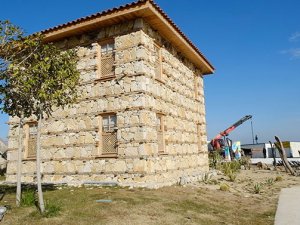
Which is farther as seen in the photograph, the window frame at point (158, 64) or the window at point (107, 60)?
the window frame at point (158, 64)

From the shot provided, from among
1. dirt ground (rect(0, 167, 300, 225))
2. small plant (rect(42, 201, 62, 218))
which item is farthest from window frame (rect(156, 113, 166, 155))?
small plant (rect(42, 201, 62, 218))

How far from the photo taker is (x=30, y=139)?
15203 mm

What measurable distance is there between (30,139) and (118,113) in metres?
5.44

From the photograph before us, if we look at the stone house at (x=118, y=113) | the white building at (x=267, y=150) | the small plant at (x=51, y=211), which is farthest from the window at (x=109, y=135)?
the white building at (x=267, y=150)

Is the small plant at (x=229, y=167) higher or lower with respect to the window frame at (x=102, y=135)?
lower

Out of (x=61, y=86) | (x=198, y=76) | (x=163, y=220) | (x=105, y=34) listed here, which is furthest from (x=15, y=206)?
(x=198, y=76)

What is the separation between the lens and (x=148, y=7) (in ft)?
39.4

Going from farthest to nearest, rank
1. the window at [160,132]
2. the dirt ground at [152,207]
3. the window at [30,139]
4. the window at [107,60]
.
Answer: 1. the window at [30,139]
2. the window at [160,132]
3. the window at [107,60]
4. the dirt ground at [152,207]

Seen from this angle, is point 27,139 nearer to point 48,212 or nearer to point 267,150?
point 48,212

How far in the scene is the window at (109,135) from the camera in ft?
42.0

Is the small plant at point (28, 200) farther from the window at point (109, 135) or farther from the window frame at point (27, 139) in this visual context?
the window frame at point (27, 139)

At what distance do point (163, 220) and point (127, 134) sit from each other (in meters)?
5.32

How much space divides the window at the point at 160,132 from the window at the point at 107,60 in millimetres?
2982

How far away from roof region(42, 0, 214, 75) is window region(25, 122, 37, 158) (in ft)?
14.5
